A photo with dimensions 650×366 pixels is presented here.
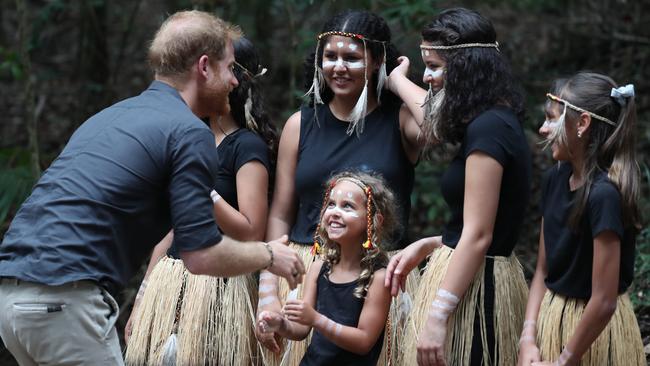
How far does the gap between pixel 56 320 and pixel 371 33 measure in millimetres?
1589

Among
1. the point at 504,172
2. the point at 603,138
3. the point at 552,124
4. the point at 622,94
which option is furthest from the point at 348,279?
the point at 622,94

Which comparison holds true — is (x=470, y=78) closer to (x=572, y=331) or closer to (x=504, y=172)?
(x=504, y=172)

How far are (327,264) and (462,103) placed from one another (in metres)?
0.76

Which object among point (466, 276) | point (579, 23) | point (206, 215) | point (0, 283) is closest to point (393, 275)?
point (466, 276)

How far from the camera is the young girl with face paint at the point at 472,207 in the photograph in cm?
280

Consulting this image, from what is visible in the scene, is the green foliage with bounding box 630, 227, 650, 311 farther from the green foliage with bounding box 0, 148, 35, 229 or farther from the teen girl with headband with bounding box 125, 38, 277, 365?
the green foliage with bounding box 0, 148, 35, 229

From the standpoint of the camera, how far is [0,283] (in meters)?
2.52

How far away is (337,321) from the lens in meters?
3.03

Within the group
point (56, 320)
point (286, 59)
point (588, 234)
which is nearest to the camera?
point (56, 320)

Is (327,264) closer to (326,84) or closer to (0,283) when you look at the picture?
(326,84)

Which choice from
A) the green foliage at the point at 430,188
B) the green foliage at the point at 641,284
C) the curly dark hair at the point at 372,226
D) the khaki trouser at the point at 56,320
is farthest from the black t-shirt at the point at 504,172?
the green foliage at the point at 430,188

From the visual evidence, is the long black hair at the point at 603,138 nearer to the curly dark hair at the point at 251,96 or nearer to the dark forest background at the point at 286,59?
the curly dark hair at the point at 251,96

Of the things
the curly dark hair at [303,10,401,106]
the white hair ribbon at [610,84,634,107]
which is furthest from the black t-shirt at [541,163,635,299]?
the curly dark hair at [303,10,401,106]

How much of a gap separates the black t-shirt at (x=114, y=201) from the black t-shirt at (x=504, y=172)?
84 cm
